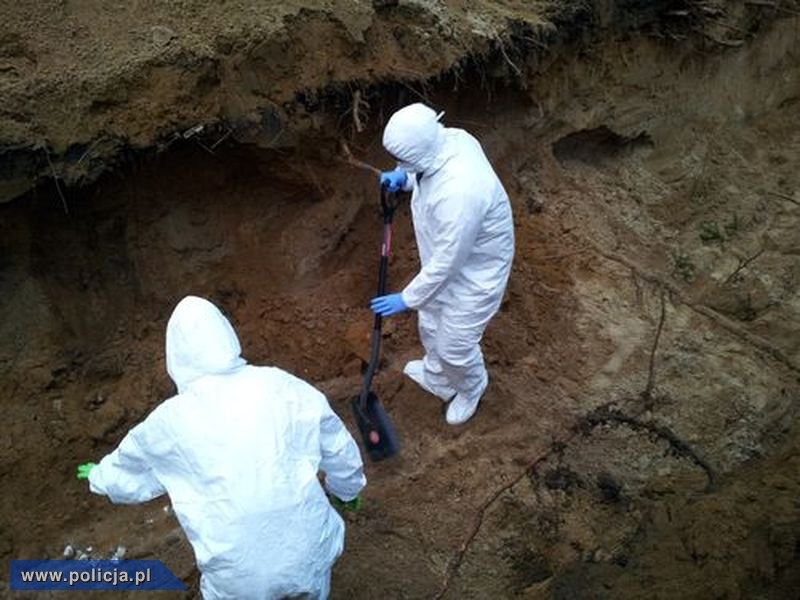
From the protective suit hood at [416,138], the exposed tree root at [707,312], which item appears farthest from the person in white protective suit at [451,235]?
the exposed tree root at [707,312]

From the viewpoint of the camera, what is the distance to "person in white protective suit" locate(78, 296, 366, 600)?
284 cm

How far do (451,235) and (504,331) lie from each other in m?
1.44

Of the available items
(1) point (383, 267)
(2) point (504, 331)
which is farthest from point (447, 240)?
(2) point (504, 331)

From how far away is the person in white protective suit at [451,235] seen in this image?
3711 mm

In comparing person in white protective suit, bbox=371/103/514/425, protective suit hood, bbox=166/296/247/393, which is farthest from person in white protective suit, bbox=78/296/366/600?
person in white protective suit, bbox=371/103/514/425

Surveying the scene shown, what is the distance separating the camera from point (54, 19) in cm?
415

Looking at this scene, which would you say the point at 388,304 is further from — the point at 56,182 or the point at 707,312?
the point at 707,312

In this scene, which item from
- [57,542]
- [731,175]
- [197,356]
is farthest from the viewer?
[731,175]

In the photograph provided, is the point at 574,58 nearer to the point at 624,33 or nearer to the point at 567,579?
the point at 624,33

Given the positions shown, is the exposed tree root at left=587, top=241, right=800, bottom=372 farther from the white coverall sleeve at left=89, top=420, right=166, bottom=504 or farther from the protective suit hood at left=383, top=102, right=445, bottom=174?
the white coverall sleeve at left=89, top=420, right=166, bottom=504

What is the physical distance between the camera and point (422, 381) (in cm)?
468

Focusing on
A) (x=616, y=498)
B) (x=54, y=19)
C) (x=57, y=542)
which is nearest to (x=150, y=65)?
(x=54, y=19)

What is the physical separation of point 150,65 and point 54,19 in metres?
0.54
